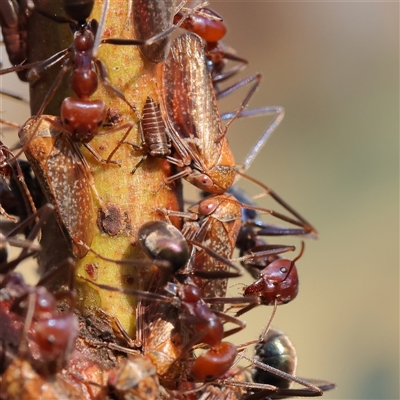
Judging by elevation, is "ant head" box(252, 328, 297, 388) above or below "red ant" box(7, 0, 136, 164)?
below

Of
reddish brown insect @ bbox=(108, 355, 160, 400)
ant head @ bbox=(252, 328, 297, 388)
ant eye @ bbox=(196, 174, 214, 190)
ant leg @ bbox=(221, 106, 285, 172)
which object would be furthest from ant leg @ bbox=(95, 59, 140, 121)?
ant head @ bbox=(252, 328, 297, 388)

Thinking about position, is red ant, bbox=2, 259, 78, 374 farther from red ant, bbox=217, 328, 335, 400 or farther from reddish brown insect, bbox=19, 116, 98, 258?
red ant, bbox=217, 328, 335, 400

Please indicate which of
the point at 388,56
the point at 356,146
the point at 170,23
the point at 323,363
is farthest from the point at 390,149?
the point at 170,23

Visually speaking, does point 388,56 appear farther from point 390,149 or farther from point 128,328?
point 128,328

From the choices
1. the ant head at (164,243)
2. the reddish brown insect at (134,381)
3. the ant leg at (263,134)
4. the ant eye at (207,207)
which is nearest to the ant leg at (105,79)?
the ant head at (164,243)

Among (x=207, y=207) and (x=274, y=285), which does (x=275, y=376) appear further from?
(x=207, y=207)

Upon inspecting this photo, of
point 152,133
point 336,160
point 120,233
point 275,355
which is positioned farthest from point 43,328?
point 336,160

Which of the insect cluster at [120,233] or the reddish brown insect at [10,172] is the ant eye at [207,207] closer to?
the insect cluster at [120,233]
